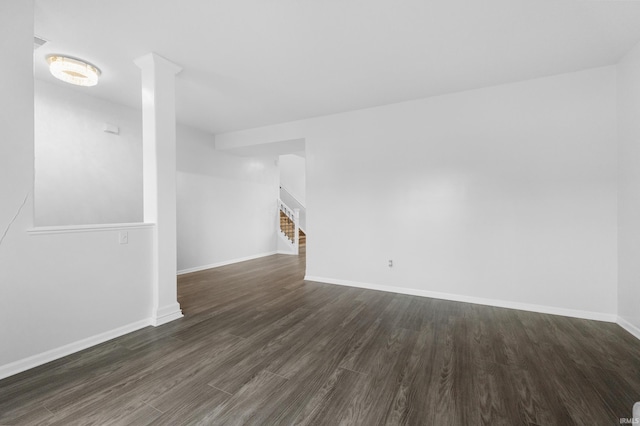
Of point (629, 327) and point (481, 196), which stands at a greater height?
point (481, 196)

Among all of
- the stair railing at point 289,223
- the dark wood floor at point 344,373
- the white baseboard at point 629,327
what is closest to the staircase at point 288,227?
the stair railing at point 289,223

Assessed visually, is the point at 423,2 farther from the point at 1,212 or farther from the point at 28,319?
the point at 28,319

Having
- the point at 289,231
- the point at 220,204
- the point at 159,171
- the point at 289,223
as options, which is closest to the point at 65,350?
the point at 159,171

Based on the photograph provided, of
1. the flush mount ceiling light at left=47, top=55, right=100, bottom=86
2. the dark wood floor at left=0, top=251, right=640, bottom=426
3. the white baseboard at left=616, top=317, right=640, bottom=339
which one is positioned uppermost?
the flush mount ceiling light at left=47, top=55, right=100, bottom=86

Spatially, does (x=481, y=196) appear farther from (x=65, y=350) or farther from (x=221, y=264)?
(x=221, y=264)

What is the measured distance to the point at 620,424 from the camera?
1.43m

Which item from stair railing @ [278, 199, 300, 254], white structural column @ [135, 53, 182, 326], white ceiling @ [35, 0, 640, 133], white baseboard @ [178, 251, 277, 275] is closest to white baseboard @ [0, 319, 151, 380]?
white structural column @ [135, 53, 182, 326]

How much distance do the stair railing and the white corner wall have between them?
515cm

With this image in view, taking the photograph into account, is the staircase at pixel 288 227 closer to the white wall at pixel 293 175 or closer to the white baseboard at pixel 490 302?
the white wall at pixel 293 175

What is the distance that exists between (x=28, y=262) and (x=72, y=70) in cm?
215

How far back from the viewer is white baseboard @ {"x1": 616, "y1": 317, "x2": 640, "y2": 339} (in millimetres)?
2447

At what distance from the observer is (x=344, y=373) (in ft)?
6.25

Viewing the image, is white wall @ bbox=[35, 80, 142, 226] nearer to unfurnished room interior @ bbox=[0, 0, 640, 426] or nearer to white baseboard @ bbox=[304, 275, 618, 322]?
unfurnished room interior @ bbox=[0, 0, 640, 426]

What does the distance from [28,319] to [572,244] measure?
5.32 m
